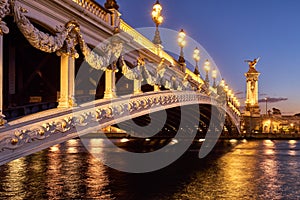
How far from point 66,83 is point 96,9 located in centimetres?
357

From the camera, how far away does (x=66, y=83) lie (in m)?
12.6

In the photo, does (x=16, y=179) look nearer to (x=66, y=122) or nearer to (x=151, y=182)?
(x=151, y=182)

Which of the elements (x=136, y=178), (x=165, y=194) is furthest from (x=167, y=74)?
(x=165, y=194)

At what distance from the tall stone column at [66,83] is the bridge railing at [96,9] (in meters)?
1.79

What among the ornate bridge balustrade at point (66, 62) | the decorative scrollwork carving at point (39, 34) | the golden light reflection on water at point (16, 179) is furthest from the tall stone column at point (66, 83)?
the golden light reflection on water at point (16, 179)

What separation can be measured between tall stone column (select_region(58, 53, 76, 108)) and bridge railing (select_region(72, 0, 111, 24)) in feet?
5.87

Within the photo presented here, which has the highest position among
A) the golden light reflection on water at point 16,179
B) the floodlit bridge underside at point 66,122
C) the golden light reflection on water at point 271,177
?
the floodlit bridge underside at point 66,122

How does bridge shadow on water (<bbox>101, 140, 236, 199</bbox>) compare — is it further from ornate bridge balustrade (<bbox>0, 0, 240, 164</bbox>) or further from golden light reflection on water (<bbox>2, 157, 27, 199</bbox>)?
golden light reflection on water (<bbox>2, 157, 27, 199</bbox>)

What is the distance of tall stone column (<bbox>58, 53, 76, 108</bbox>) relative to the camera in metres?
12.4

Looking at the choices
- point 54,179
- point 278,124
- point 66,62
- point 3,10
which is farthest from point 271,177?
point 278,124

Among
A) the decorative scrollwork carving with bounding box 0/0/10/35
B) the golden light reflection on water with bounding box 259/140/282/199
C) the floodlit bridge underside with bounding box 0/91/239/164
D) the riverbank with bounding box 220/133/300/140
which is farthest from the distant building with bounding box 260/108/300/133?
the decorative scrollwork carving with bounding box 0/0/10/35

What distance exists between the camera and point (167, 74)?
2459 cm

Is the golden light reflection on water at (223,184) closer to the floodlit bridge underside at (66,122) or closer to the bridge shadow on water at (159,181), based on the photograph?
the bridge shadow on water at (159,181)

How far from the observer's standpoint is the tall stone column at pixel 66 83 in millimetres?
12438
